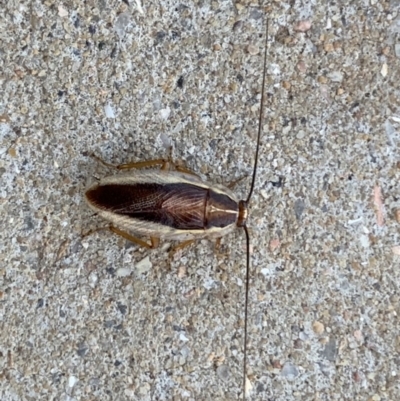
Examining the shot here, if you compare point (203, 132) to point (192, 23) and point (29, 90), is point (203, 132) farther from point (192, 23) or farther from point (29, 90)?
point (29, 90)

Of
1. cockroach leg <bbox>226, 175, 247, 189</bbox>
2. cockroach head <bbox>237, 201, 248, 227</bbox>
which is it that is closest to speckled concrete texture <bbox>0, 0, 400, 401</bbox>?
cockroach leg <bbox>226, 175, 247, 189</bbox>

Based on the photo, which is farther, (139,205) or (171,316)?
(171,316)

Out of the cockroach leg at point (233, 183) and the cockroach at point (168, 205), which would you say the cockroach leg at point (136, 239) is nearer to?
the cockroach at point (168, 205)

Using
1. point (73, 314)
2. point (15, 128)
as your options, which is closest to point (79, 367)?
point (73, 314)

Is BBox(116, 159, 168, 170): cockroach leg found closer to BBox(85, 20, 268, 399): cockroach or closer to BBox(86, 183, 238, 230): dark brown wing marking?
BBox(85, 20, 268, 399): cockroach

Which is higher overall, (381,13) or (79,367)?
(381,13)

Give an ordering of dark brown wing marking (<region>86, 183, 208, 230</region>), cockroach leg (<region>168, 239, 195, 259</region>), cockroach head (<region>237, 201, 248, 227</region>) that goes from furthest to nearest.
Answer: cockroach leg (<region>168, 239, 195, 259</region>) → cockroach head (<region>237, 201, 248, 227</region>) → dark brown wing marking (<region>86, 183, 208, 230</region>)
